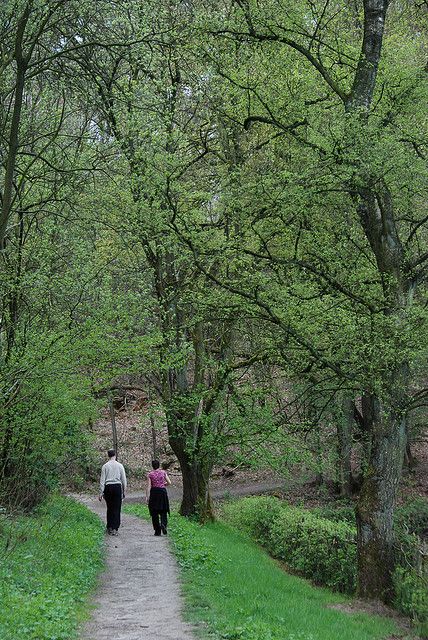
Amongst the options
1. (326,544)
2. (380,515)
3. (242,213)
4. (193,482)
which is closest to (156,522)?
(193,482)

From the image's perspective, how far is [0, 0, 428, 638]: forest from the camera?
1071cm

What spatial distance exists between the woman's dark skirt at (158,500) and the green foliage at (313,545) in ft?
11.3

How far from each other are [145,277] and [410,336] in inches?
314

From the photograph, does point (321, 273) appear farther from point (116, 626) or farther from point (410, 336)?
point (116, 626)

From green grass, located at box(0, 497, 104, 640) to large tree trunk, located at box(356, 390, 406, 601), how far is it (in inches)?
181

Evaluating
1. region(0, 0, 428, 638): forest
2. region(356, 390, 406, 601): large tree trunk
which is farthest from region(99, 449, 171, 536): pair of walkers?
region(356, 390, 406, 601): large tree trunk

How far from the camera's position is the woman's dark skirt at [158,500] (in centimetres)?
1485

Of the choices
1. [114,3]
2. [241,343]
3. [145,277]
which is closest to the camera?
[114,3]

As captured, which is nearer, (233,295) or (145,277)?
(233,295)

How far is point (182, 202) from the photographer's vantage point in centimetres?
1297

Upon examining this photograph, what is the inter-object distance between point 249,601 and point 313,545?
708 cm

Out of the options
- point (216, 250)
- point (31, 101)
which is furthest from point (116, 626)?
point (31, 101)

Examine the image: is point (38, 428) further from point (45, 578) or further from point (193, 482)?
point (193, 482)

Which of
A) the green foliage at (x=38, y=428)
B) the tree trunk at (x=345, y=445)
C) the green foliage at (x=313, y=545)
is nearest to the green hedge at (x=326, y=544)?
the green foliage at (x=313, y=545)
